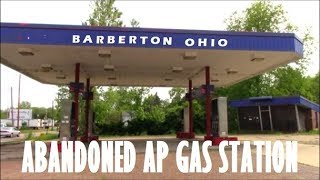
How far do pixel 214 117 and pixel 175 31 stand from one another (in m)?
5.65

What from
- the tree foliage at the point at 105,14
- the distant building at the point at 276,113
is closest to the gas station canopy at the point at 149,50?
the tree foliage at the point at 105,14

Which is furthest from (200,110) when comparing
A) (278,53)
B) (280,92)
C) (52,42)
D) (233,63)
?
(52,42)

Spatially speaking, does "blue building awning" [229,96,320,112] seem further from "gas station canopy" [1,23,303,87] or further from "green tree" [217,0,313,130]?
"gas station canopy" [1,23,303,87]

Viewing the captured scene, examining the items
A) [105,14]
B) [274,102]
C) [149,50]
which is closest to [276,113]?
[274,102]

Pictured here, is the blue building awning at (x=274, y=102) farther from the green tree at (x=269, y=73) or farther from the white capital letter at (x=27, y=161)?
the white capital letter at (x=27, y=161)

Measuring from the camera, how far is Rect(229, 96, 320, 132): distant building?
40844mm

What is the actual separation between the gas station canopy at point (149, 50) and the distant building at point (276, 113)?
2124 cm

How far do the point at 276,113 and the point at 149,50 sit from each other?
97.5 ft

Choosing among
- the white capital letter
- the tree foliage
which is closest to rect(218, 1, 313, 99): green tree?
the tree foliage

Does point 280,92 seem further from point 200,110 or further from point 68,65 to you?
point 68,65

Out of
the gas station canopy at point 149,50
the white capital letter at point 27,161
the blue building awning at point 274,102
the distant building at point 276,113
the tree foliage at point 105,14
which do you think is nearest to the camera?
the white capital letter at point 27,161

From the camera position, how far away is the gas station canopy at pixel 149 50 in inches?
512

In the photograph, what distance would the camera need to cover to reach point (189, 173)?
922 centimetres

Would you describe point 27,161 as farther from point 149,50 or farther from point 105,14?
point 105,14
